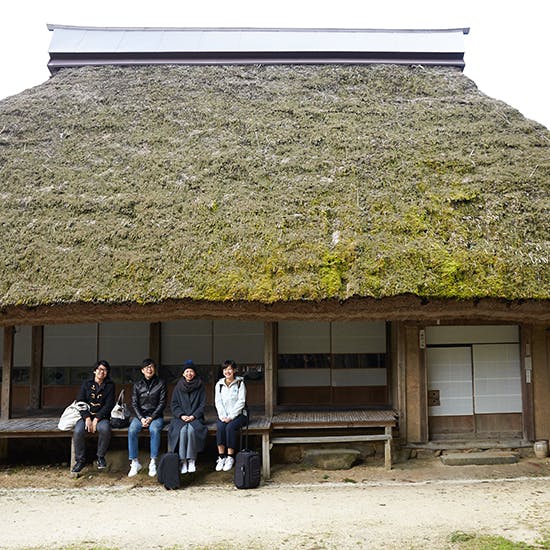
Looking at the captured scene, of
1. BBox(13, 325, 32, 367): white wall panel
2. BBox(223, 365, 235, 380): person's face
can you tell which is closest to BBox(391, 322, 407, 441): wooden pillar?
BBox(223, 365, 235, 380): person's face

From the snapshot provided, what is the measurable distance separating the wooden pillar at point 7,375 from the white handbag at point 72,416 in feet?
3.78

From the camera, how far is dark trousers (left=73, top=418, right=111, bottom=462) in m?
6.53

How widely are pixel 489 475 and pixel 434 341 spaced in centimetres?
194

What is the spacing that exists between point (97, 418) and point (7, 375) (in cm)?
165

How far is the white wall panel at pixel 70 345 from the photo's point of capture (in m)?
8.23

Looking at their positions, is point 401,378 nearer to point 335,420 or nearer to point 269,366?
point 335,420

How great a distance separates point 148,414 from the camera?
662 centimetres

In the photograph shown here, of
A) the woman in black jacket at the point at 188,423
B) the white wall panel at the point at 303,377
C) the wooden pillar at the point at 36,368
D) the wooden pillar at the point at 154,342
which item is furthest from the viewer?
the white wall panel at the point at 303,377

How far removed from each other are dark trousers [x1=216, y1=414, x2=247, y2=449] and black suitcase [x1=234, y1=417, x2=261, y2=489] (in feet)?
1.01

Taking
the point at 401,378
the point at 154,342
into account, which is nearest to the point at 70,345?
the point at 154,342

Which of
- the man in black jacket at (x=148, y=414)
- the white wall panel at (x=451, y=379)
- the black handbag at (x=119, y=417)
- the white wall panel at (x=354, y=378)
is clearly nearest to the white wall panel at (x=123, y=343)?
the black handbag at (x=119, y=417)

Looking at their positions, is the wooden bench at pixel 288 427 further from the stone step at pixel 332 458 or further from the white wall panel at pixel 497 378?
the white wall panel at pixel 497 378

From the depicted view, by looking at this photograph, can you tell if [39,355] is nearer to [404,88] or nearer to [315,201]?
[315,201]

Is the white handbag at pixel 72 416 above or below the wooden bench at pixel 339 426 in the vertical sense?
above
